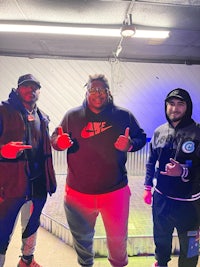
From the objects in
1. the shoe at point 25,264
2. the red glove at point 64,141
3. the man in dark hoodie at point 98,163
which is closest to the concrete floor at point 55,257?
the shoe at point 25,264

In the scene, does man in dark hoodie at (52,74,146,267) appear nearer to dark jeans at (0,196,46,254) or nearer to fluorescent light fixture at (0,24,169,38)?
dark jeans at (0,196,46,254)

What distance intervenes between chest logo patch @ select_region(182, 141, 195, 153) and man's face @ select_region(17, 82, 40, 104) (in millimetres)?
1184

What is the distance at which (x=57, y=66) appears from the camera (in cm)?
548

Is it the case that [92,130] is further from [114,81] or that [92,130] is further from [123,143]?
[114,81]

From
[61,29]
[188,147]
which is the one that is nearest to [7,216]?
[188,147]

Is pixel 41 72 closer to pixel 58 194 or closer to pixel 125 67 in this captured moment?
pixel 125 67

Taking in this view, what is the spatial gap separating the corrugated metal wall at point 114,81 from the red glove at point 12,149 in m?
3.52

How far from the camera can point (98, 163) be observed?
6.14 feet

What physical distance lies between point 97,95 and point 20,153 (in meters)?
0.72

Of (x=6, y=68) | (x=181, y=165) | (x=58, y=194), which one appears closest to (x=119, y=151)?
(x=181, y=165)

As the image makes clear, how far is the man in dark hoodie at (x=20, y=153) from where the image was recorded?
1.84 metres

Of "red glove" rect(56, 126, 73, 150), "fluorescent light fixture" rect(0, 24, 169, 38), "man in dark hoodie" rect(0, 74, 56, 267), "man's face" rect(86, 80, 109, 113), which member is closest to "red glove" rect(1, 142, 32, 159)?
"man in dark hoodie" rect(0, 74, 56, 267)

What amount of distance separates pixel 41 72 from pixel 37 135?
379 cm

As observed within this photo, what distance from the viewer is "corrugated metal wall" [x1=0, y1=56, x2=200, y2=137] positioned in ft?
17.6
